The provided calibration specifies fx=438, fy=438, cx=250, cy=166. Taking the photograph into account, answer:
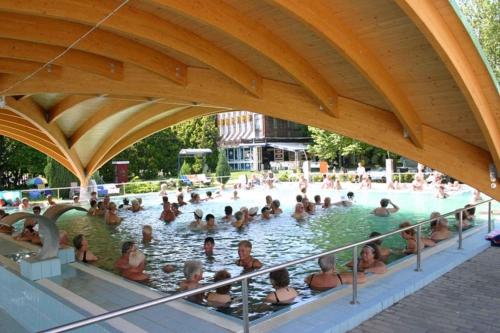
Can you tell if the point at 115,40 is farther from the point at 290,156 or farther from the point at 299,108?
the point at 290,156

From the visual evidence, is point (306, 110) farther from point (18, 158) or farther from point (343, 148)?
point (18, 158)

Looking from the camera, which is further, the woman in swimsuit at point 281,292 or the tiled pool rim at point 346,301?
the woman in swimsuit at point 281,292

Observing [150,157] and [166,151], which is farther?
[166,151]

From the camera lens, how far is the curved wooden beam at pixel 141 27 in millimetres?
6588

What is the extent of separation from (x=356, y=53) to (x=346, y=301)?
151 inches

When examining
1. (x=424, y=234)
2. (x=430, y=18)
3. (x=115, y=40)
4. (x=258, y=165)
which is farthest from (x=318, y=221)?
(x=258, y=165)

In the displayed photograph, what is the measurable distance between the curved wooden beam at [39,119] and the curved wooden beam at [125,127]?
121 cm

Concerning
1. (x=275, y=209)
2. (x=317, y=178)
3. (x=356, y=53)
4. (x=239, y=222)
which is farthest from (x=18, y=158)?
(x=356, y=53)

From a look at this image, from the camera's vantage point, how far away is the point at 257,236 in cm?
1411

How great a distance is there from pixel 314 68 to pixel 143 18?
11.5ft

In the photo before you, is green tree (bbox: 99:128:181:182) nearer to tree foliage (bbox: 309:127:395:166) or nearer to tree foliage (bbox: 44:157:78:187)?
tree foliage (bbox: 44:157:78:187)

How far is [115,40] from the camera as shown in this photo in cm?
916

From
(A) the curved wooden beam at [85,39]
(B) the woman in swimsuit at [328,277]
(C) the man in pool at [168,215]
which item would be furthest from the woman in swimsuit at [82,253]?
(C) the man in pool at [168,215]

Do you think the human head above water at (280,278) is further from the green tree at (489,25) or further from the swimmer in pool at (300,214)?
the green tree at (489,25)
